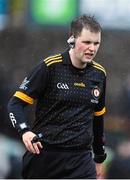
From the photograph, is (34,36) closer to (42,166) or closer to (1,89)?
(1,89)

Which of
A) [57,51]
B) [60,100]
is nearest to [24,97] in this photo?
[60,100]

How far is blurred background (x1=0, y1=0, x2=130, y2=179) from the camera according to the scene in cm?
792

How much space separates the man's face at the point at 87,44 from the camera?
501 centimetres

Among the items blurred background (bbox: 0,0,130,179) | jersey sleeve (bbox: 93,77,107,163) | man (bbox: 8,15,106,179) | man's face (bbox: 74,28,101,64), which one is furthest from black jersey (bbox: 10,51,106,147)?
blurred background (bbox: 0,0,130,179)

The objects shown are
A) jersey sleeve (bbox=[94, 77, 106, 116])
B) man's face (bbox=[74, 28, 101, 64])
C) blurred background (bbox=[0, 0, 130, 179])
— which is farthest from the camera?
blurred background (bbox=[0, 0, 130, 179])

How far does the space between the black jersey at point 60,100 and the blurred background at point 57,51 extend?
2.80 metres

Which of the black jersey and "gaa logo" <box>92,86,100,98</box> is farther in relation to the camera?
"gaa logo" <box>92,86,100,98</box>

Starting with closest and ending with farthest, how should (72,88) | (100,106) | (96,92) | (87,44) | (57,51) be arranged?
1. (87,44)
2. (72,88)
3. (96,92)
4. (100,106)
5. (57,51)

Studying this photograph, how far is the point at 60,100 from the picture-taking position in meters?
5.06

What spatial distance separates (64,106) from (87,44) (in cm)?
46

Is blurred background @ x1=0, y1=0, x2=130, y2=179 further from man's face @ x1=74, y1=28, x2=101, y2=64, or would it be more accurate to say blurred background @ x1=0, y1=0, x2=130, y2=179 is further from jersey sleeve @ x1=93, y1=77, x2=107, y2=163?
man's face @ x1=74, y1=28, x2=101, y2=64

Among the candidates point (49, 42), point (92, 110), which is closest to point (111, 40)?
Answer: point (49, 42)

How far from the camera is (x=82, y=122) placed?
509cm

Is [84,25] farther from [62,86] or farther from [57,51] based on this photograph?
[57,51]
